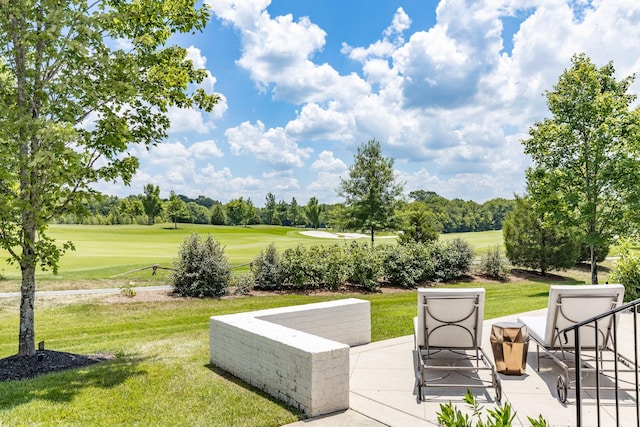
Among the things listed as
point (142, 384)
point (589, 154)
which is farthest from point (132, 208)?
point (142, 384)

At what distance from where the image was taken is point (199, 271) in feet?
47.8

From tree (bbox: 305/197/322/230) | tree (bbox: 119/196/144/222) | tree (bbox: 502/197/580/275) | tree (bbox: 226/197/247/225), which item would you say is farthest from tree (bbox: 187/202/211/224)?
tree (bbox: 502/197/580/275)

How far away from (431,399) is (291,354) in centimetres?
163

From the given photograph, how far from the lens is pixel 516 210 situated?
82.5 feet

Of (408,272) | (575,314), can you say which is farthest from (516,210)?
(575,314)

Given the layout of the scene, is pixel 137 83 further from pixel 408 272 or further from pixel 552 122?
pixel 552 122

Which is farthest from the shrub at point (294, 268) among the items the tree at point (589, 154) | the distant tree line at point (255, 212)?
the distant tree line at point (255, 212)

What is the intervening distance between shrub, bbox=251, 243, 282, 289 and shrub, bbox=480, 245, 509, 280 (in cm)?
1109

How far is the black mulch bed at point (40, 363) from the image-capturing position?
598cm

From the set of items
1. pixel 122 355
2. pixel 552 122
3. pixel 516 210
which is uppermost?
pixel 552 122

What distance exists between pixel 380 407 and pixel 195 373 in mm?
2505

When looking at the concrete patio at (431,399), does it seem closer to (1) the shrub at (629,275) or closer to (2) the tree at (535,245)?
(1) the shrub at (629,275)

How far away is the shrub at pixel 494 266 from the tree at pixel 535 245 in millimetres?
3307

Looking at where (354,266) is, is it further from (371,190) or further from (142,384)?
(142,384)
